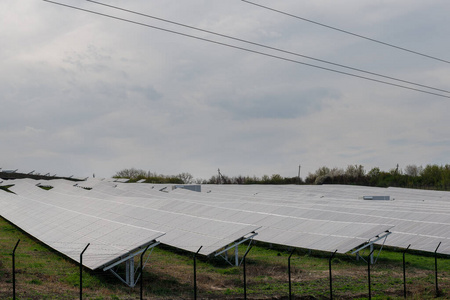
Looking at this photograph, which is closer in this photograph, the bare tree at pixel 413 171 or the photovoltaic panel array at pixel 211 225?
the photovoltaic panel array at pixel 211 225

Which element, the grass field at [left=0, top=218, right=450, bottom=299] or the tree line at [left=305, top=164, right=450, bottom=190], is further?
the tree line at [left=305, top=164, right=450, bottom=190]

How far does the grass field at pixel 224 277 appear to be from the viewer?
1953 centimetres

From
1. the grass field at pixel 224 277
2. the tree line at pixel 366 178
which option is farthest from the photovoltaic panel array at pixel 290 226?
the tree line at pixel 366 178

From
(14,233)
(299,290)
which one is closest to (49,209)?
(14,233)

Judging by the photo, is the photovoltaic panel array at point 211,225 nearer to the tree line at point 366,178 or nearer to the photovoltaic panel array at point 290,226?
the photovoltaic panel array at point 290,226

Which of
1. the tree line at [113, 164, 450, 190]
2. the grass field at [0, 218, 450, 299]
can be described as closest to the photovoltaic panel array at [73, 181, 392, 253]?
the grass field at [0, 218, 450, 299]

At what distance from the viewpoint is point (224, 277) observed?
23.3 meters

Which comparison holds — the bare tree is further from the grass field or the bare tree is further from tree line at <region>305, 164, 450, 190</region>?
the grass field

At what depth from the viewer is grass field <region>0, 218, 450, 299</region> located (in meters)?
19.5

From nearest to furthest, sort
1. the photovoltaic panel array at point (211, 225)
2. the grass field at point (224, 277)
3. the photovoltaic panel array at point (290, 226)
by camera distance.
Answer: the grass field at point (224, 277), the photovoltaic panel array at point (211, 225), the photovoltaic panel array at point (290, 226)

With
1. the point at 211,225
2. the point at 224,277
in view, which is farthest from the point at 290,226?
the point at 224,277

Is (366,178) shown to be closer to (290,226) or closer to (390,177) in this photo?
(390,177)

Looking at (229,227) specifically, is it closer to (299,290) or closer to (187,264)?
(187,264)

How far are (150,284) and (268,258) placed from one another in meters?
9.47
